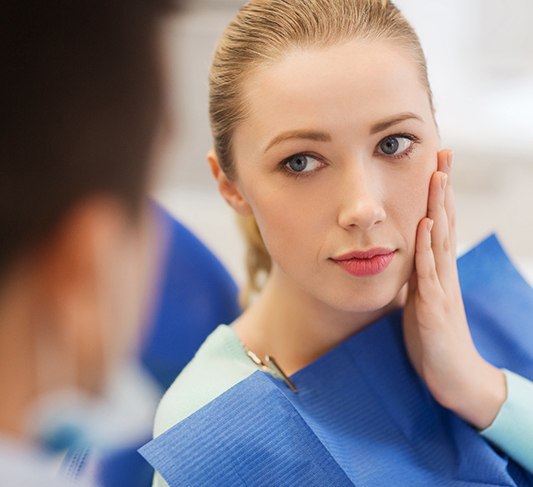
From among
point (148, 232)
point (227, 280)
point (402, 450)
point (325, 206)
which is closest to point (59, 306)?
point (148, 232)

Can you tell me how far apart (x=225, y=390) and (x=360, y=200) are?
225 millimetres

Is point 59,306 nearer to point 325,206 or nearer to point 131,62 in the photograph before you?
point 131,62

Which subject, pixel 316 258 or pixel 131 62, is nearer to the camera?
pixel 131 62

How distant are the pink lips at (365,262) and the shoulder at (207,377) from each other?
0.49ft

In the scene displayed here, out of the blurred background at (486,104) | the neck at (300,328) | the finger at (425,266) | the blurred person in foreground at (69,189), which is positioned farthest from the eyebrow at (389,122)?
the blurred background at (486,104)

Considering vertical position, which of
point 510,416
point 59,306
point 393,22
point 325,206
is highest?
point 393,22

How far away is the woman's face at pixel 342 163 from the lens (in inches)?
30.5

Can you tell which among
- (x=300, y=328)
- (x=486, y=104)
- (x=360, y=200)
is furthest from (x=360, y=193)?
(x=486, y=104)

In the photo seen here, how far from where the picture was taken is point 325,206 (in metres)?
0.80

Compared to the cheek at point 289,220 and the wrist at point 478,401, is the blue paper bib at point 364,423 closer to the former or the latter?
the wrist at point 478,401

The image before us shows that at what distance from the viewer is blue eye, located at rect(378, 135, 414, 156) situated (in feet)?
2.63

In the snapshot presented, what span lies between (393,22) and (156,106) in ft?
2.02

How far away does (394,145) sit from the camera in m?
0.81

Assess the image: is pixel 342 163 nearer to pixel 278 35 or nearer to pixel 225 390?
pixel 278 35
